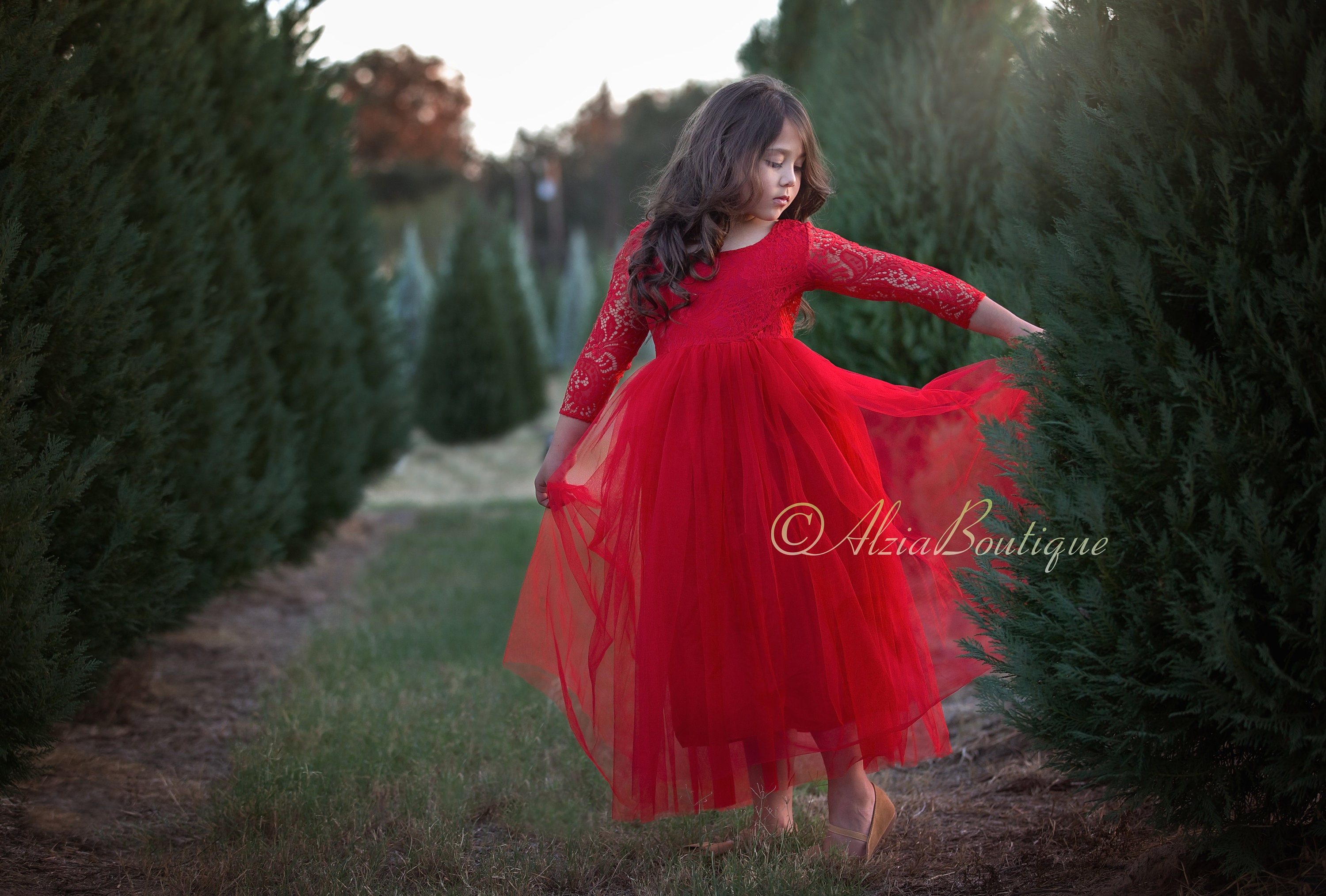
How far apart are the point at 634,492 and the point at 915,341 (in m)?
2.06

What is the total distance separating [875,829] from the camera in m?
2.62

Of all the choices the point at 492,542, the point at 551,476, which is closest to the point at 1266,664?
the point at 551,476

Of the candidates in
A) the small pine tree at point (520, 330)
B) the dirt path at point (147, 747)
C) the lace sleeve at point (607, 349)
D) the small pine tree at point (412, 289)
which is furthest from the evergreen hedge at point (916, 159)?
the small pine tree at point (412, 289)

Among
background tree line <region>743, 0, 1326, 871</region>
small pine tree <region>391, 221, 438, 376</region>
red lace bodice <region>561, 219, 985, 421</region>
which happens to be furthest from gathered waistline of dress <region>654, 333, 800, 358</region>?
small pine tree <region>391, 221, 438, 376</region>

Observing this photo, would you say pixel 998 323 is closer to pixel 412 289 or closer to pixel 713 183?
pixel 713 183

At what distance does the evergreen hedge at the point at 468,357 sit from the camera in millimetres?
15086

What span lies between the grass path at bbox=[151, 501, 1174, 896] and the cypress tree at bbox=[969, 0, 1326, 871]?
22.2 inches

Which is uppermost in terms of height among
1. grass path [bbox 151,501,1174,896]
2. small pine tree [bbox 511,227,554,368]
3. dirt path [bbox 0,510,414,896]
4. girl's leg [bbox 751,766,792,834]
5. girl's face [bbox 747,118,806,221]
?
small pine tree [bbox 511,227,554,368]

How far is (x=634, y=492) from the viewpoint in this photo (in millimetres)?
2604

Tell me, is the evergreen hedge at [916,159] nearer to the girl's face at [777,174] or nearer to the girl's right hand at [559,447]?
the girl's face at [777,174]

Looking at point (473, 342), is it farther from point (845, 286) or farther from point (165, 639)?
point (845, 286)

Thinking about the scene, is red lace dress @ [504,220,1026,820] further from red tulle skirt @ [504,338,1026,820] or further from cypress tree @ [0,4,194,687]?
cypress tree @ [0,4,194,687]

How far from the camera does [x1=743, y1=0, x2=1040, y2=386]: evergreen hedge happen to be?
4.24 m

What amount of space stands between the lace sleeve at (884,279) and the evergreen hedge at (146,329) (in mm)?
A: 2114
